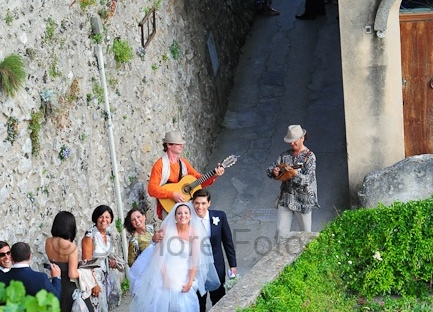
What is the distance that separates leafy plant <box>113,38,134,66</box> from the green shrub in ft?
11.2

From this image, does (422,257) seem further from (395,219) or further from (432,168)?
(432,168)

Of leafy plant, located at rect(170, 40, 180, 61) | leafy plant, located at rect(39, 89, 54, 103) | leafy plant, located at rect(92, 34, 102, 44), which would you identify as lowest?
leafy plant, located at rect(39, 89, 54, 103)

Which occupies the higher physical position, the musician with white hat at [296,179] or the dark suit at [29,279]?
the musician with white hat at [296,179]

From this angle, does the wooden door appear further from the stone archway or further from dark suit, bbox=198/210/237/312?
dark suit, bbox=198/210/237/312

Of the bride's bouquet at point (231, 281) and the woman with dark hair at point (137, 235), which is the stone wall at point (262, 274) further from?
the woman with dark hair at point (137, 235)

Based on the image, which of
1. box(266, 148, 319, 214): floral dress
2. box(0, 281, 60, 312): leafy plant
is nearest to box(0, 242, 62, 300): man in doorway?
box(0, 281, 60, 312): leafy plant

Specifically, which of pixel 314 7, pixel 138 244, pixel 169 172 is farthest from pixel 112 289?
pixel 314 7

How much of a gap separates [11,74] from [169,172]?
295 cm

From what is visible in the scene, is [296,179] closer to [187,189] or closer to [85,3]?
[187,189]

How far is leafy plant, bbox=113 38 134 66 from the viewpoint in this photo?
516 inches

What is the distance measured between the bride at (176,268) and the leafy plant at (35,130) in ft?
4.69

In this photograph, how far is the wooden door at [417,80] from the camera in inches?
560

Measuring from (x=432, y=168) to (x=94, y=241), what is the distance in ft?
14.9

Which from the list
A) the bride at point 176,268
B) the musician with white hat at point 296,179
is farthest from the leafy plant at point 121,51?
the bride at point 176,268
